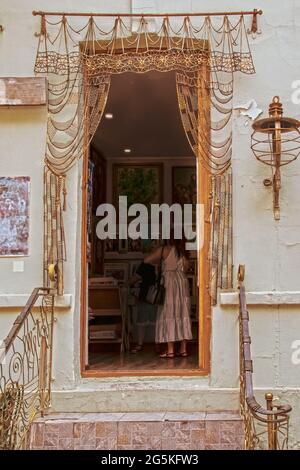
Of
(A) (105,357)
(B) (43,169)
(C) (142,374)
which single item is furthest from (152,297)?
(B) (43,169)

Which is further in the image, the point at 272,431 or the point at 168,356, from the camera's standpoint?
the point at 168,356

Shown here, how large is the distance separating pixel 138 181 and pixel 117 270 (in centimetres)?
190

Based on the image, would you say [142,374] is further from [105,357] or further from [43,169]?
[43,169]

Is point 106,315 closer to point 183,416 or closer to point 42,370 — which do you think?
point 42,370

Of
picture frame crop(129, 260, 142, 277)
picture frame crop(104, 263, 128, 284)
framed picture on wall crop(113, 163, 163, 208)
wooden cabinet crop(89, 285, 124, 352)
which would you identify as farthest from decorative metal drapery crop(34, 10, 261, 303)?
framed picture on wall crop(113, 163, 163, 208)

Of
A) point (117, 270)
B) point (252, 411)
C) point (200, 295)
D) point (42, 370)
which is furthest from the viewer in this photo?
point (117, 270)

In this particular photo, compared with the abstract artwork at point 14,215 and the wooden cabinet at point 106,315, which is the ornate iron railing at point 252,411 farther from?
the wooden cabinet at point 106,315

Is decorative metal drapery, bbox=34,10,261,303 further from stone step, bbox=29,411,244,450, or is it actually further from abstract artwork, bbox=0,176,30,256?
stone step, bbox=29,411,244,450

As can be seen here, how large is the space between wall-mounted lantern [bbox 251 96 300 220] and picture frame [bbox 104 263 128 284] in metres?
4.18

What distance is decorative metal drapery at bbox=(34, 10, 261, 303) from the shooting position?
19.6 ft

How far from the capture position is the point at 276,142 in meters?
5.68

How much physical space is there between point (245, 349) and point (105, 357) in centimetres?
305

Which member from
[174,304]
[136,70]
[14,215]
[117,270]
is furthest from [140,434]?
[117,270]
